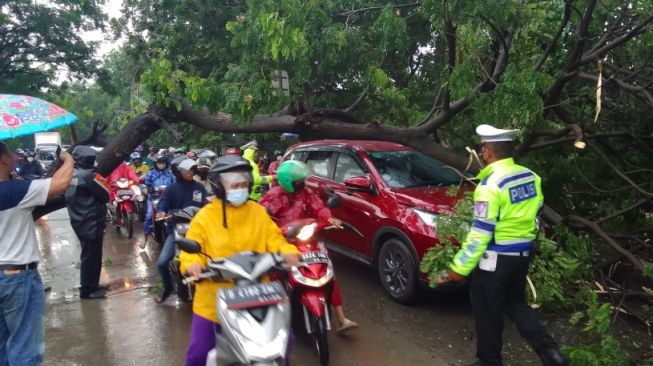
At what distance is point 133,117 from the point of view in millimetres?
8031

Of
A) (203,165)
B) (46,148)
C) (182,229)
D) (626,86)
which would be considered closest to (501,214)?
(626,86)

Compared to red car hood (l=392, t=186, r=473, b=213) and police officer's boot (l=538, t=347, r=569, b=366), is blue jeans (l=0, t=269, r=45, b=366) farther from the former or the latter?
red car hood (l=392, t=186, r=473, b=213)

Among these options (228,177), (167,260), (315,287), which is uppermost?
(228,177)

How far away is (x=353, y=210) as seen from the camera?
611 centimetres

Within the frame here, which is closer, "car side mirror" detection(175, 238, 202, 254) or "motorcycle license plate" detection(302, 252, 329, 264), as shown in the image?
"car side mirror" detection(175, 238, 202, 254)

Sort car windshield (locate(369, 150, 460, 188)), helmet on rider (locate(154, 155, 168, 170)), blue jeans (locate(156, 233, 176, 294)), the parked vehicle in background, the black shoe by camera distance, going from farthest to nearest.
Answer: the parked vehicle in background < helmet on rider (locate(154, 155, 168, 170)) < car windshield (locate(369, 150, 460, 188)) < the black shoe < blue jeans (locate(156, 233, 176, 294))

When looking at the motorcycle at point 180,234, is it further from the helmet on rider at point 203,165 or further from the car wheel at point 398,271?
the car wheel at point 398,271

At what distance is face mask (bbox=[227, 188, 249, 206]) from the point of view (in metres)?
2.96

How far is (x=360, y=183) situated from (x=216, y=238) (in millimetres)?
3003

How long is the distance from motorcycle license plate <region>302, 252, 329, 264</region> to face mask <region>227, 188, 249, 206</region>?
134 centimetres

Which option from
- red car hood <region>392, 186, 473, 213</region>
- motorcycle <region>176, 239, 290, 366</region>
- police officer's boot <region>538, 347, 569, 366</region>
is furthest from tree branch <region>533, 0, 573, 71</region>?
motorcycle <region>176, 239, 290, 366</region>

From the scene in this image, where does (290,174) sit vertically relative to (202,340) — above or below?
above

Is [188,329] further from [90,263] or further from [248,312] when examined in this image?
A: [248,312]

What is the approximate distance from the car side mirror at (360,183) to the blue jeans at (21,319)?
3452 millimetres
